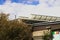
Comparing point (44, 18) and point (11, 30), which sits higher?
point (11, 30)

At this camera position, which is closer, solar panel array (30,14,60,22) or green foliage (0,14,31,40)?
green foliage (0,14,31,40)

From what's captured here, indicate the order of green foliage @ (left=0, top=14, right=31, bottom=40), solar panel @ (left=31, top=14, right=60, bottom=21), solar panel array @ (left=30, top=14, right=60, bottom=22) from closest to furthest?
green foliage @ (left=0, top=14, right=31, bottom=40) < solar panel array @ (left=30, top=14, right=60, bottom=22) < solar panel @ (left=31, top=14, right=60, bottom=21)

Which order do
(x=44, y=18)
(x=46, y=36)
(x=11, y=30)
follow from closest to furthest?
(x=11, y=30) < (x=46, y=36) < (x=44, y=18)

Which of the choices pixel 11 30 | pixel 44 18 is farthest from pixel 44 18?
pixel 11 30

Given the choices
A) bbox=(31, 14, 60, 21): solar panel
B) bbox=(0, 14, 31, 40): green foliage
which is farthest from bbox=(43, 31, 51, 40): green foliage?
bbox=(31, 14, 60, 21): solar panel

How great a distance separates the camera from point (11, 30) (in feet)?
69.2

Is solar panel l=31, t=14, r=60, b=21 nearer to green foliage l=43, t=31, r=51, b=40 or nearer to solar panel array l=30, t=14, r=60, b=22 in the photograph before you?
solar panel array l=30, t=14, r=60, b=22

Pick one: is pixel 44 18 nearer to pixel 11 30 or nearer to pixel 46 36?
pixel 46 36

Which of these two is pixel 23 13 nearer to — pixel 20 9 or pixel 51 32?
pixel 20 9

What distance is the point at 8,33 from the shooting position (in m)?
21.0

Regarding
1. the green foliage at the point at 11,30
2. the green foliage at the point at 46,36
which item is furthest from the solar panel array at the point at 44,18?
the green foliage at the point at 11,30

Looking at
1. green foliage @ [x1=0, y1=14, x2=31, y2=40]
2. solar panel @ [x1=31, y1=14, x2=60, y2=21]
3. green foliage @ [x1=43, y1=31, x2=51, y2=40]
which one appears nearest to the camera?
green foliage @ [x1=0, y1=14, x2=31, y2=40]

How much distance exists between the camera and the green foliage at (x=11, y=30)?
2070 centimetres

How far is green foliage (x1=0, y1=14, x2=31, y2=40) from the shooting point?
20702mm
